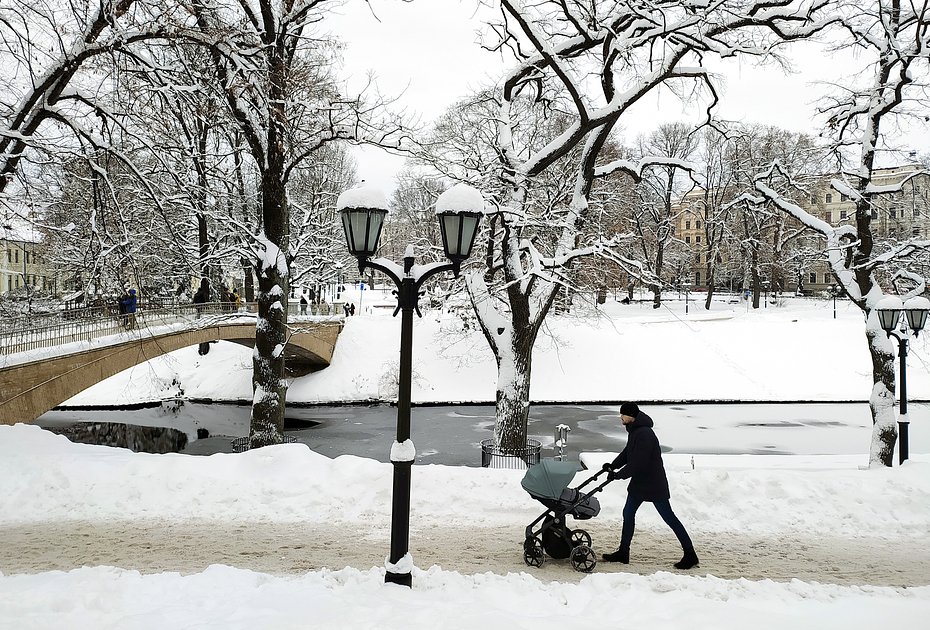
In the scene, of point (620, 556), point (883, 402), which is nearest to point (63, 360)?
point (620, 556)

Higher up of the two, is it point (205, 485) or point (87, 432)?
point (205, 485)

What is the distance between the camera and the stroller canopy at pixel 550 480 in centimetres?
750

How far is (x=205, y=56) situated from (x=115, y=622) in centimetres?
886

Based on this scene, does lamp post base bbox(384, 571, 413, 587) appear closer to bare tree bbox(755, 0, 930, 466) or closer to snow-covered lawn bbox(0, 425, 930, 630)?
snow-covered lawn bbox(0, 425, 930, 630)

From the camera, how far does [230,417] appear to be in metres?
29.2

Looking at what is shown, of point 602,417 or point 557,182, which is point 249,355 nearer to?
point 602,417

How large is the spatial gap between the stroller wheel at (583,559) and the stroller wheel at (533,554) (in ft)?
1.16

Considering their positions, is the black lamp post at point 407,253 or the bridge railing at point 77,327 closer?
the black lamp post at point 407,253

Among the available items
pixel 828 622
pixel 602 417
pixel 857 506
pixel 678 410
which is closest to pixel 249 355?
pixel 602 417

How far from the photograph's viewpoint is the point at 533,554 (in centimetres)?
739

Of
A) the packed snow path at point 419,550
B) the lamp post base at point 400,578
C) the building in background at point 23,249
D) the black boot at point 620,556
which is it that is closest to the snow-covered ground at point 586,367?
the building in background at point 23,249

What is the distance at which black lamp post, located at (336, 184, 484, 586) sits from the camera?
603cm

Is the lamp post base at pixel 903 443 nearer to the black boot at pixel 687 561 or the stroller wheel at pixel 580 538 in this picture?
the black boot at pixel 687 561

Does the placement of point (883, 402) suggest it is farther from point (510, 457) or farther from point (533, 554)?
point (533, 554)
